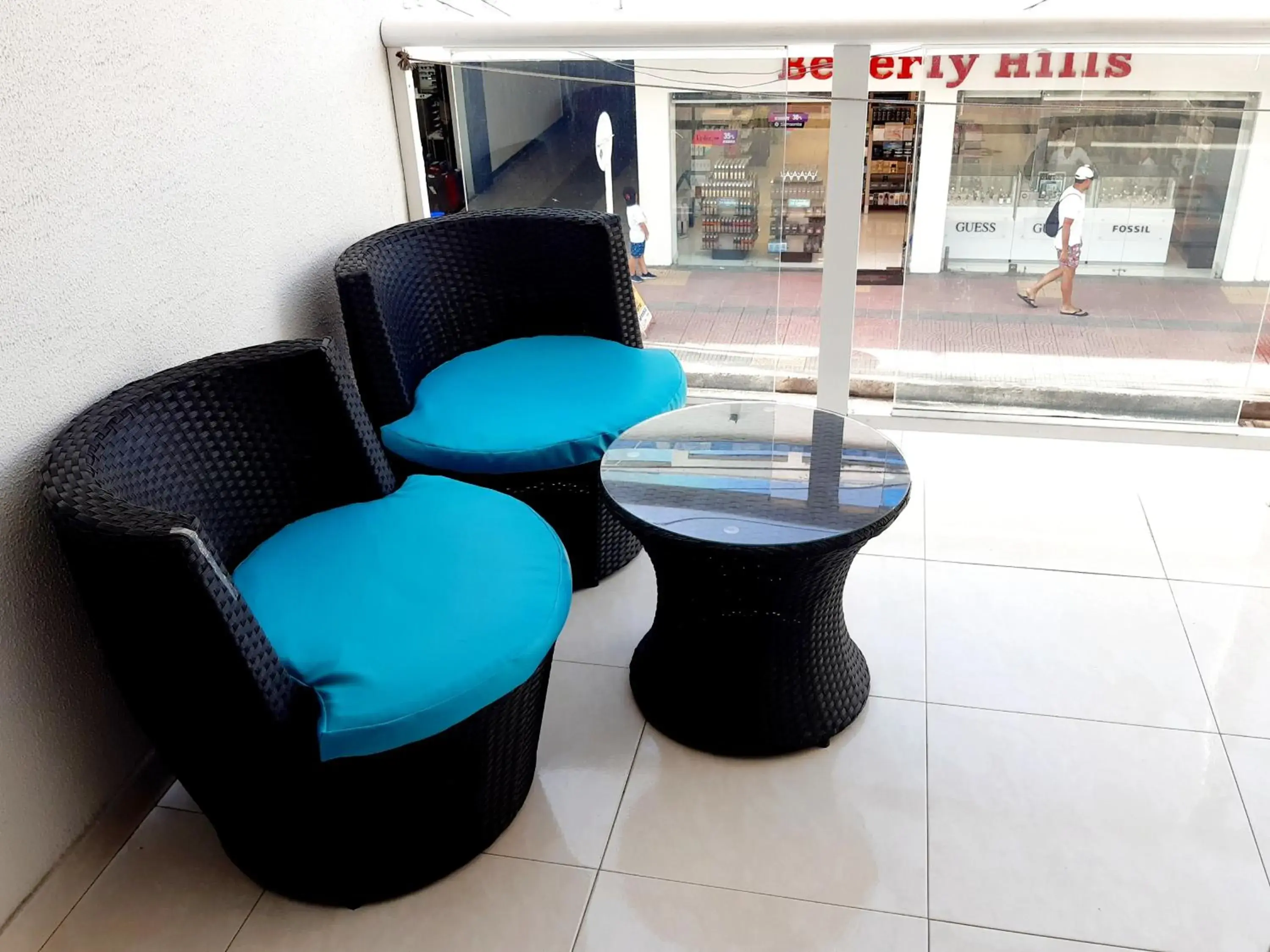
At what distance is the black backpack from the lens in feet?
8.63

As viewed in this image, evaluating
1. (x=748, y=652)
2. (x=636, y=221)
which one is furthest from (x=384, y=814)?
(x=636, y=221)

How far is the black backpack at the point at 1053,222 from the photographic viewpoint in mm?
2629

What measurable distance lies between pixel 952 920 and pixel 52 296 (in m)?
1.68

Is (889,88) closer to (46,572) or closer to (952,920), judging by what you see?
(952,920)

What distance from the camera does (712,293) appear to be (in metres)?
3.05

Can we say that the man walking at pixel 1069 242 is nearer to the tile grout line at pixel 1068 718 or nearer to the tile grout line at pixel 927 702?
the tile grout line at pixel 927 702

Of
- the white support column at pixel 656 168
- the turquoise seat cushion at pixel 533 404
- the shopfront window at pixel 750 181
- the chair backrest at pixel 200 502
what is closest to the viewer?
the chair backrest at pixel 200 502

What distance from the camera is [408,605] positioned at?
1600 mm

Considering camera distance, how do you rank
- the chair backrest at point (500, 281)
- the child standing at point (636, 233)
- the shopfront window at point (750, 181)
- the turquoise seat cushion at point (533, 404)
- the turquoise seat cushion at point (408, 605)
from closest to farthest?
the turquoise seat cushion at point (408, 605) < the turquoise seat cushion at point (533, 404) < the chair backrest at point (500, 281) < the shopfront window at point (750, 181) < the child standing at point (636, 233)

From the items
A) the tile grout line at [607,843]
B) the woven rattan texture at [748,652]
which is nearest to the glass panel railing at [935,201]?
the woven rattan texture at [748,652]

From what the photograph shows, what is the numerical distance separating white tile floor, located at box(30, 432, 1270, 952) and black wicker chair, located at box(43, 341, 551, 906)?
0.11 meters

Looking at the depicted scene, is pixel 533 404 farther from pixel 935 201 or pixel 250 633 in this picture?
pixel 935 201

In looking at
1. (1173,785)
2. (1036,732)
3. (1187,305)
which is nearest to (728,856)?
(1036,732)

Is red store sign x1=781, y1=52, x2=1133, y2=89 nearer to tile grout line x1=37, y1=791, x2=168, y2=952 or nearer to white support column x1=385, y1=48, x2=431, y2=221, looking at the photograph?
white support column x1=385, y1=48, x2=431, y2=221
